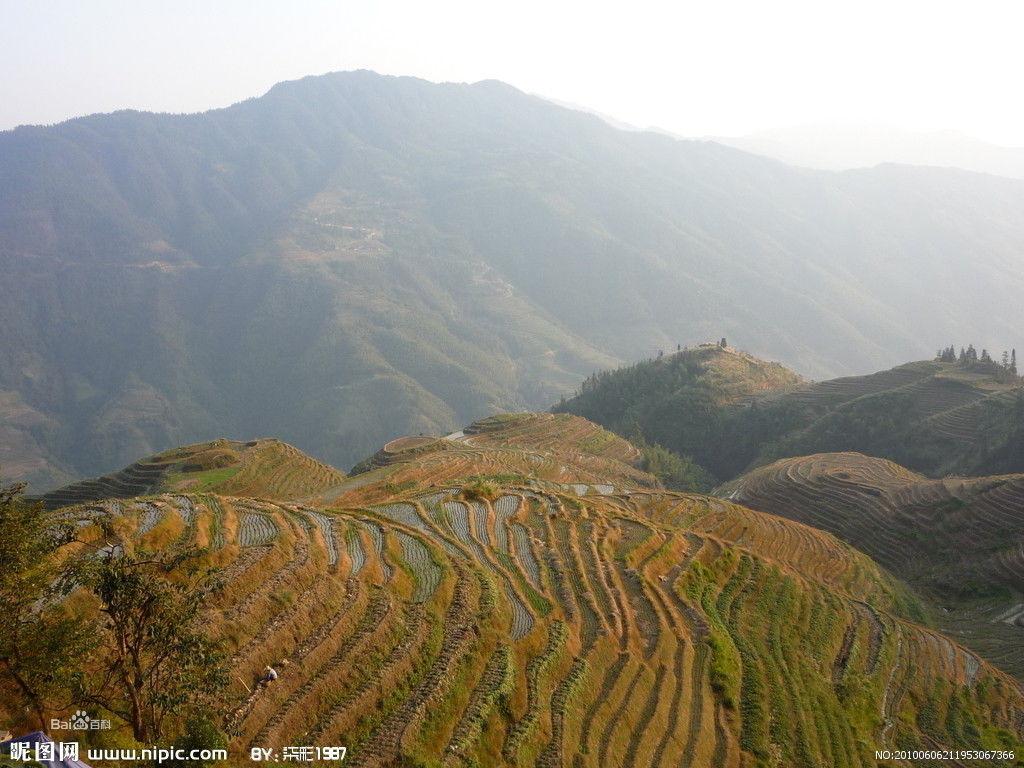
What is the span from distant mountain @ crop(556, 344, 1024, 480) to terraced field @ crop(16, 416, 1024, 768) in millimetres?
49564

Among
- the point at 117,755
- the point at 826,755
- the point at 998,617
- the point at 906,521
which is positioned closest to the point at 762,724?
the point at 826,755

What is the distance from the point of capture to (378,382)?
178 metres

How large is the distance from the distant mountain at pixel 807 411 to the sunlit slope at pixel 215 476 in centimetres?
5317

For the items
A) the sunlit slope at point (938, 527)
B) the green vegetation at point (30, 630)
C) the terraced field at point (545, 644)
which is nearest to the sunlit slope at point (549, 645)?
the terraced field at point (545, 644)

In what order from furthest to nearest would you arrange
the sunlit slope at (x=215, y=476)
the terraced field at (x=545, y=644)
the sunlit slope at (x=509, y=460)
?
the sunlit slope at (x=215, y=476)
the sunlit slope at (x=509, y=460)
the terraced field at (x=545, y=644)

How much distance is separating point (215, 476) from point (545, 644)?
43.5m

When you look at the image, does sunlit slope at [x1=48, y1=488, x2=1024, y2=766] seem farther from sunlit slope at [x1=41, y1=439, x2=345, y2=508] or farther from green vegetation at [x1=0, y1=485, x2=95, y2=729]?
sunlit slope at [x1=41, y1=439, x2=345, y2=508]

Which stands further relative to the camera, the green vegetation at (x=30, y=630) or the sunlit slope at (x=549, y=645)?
the sunlit slope at (x=549, y=645)

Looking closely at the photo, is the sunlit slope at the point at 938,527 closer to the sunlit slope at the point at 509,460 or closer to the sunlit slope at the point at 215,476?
the sunlit slope at the point at 509,460

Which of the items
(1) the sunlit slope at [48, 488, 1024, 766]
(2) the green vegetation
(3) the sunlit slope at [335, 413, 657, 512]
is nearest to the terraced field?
(1) the sunlit slope at [48, 488, 1024, 766]

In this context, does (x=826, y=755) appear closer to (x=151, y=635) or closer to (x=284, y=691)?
(x=284, y=691)

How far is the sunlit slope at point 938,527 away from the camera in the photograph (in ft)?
128

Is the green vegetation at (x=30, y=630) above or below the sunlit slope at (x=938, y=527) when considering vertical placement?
above

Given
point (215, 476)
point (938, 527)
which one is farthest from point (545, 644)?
point (215, 476)
